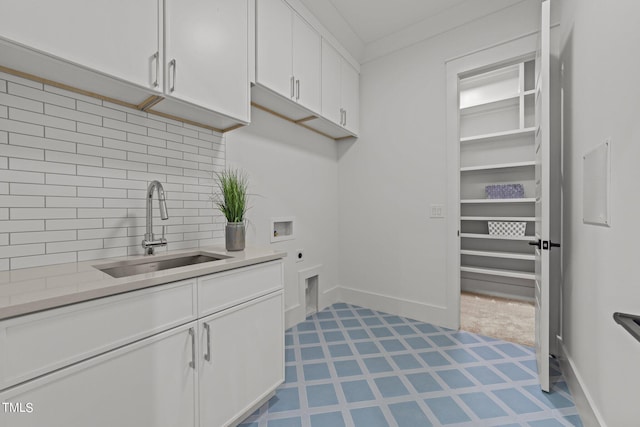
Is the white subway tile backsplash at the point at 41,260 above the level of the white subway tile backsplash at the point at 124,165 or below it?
below

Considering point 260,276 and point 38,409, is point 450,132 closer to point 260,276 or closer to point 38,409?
point 260,276

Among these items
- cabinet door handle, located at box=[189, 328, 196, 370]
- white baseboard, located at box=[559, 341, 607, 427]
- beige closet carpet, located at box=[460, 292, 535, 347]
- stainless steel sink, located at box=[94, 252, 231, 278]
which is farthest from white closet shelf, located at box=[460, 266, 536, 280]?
cabinet door handle, located at box=[189, 328, 196, 370]

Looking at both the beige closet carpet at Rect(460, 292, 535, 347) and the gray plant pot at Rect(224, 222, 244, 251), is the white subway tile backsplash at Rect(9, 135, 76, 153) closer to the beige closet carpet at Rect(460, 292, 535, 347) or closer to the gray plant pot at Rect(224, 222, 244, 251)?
the gray plant pot at Rect(224, 222, 244, 251)

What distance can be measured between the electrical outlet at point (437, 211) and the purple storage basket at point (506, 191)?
1.47 m

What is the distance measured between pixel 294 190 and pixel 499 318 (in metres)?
2.49

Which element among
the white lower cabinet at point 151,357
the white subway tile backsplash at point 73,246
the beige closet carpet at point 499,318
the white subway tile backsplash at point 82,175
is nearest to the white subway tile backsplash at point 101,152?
the white subway tile backsplash at point 82,175

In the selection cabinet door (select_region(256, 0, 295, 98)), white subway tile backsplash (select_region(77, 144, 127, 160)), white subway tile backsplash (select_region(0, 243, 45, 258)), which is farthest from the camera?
cabinet door (select_region(256, 0, 295, 98))

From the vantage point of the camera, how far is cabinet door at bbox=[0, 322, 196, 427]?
765 millimetres

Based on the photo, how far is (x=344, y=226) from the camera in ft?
10.6

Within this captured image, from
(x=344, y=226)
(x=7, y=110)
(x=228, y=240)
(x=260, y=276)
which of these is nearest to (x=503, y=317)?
(x=344, y=226)

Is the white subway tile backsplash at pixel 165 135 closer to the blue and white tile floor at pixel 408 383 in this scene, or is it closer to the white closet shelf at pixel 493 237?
the blue and white tile floor at pixel 408 383

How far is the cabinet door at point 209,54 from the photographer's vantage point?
1331 millimetres

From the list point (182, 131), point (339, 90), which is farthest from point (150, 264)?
point (339, 90)

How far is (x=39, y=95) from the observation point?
3.88 ft
